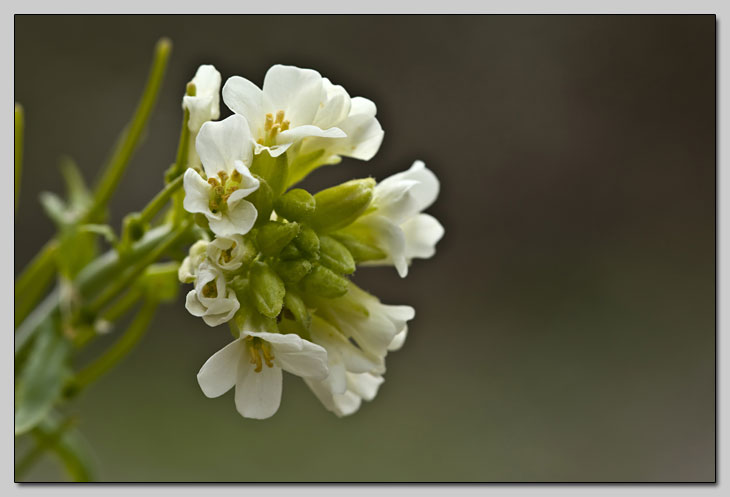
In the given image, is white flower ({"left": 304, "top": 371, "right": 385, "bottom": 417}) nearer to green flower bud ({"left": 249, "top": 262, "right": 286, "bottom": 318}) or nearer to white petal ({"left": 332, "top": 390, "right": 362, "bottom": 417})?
white petal ({"left": 332, "top": 390, "right": 362, "bottom": 417})

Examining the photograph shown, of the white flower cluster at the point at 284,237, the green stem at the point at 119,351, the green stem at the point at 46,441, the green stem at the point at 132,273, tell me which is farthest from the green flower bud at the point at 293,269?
the green stem at the point at 46,441

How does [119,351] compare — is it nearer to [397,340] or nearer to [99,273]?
[99,273]

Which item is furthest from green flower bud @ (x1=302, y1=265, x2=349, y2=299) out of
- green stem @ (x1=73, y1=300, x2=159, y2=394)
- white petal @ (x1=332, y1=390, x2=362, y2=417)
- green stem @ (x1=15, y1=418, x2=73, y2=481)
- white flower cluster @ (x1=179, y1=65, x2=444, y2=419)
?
green stem @ (x1=15, y1=418, x2=73, y2=481)

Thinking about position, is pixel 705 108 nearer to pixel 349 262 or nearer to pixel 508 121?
pixel 508 121

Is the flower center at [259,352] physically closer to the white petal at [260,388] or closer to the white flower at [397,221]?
the white petal at [260,388]

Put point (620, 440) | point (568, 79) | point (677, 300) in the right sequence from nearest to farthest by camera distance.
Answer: point (620, 440) < point (568, 79) < point (677, 300)

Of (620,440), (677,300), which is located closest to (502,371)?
(620,440)
